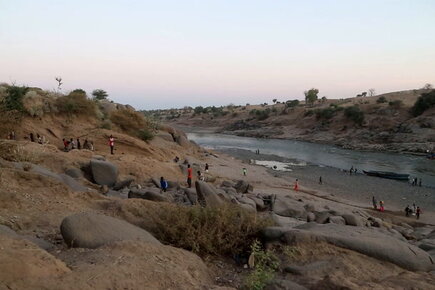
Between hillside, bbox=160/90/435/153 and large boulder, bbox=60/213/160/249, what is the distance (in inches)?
2047

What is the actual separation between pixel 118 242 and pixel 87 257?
625 millimetres

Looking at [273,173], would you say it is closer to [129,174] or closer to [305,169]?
[305,169]

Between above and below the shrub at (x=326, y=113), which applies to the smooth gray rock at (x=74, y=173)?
below

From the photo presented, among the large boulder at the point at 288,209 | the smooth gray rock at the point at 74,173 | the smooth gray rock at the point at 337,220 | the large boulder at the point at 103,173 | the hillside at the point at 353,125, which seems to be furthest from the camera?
the hillside at the point at 353,125

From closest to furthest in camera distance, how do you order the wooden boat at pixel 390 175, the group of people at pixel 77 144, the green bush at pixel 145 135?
the group of people at pixel 77 144 → the green bush at pixel 145 135 → the wooden boat at pixel 390 175

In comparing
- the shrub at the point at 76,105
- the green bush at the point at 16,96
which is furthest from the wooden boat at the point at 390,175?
the green bush at the point at 16,96

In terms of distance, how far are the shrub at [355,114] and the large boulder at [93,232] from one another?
6706 cm

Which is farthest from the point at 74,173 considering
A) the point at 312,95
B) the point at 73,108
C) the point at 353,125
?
the point at 312,95

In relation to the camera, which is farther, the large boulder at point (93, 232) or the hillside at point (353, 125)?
the hillside at point (353, 125)

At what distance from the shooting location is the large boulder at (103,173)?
1480cm

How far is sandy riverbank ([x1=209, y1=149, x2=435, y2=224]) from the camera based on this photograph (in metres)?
24.2

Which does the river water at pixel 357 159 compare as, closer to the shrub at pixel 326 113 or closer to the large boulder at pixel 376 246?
the shrub at pixel 326 113

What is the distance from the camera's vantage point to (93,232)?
18.6 feet

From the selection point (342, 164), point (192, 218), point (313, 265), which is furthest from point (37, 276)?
point (342, 164)
